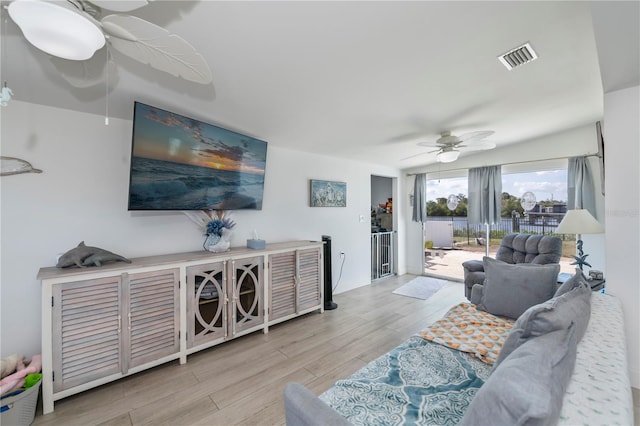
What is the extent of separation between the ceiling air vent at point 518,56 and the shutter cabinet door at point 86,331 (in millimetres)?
3448

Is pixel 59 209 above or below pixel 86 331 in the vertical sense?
above

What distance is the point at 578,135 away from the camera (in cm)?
390

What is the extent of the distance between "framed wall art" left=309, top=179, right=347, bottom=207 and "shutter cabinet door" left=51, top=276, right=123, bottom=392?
8.68 feet

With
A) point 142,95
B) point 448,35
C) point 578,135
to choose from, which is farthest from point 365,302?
point 578,135

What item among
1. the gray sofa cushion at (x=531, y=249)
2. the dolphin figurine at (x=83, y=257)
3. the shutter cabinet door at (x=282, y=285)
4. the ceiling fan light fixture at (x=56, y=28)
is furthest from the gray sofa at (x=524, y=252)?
the ceiling fan light fixture at (x=56, y=28)

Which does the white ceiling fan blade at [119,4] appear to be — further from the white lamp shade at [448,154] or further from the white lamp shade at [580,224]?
the white lamp shade at [580,224]

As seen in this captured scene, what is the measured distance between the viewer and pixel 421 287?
4.77 metres

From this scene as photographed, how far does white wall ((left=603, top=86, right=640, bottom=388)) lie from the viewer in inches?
84.4

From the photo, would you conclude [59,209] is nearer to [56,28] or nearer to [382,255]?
[56,28]

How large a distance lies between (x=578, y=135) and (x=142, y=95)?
5542 mm

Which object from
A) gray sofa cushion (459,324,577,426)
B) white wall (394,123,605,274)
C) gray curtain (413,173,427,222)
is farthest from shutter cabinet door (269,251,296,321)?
white wall (394,123,605,274)

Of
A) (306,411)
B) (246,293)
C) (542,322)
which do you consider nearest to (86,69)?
(306,411)

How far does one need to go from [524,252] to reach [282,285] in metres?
3.32

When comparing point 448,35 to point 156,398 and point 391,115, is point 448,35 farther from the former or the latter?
point 156,398
